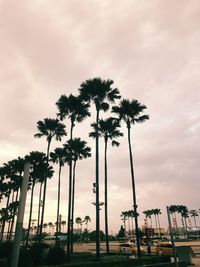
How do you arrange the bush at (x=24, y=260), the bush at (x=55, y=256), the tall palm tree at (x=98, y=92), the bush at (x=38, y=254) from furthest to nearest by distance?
the tall palm tree at (x=98, y=92) → the bush at (x=55, y=256) → the bush at (x=38, y=254) → the bush at (x=24, y=260)

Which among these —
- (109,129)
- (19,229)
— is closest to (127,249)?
(109,129)

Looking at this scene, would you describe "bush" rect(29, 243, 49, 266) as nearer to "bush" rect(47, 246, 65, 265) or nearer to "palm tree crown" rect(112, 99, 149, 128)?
"bush" rect(47, 246, 65, 265)

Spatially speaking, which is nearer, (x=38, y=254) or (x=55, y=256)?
(x=38, y=254)

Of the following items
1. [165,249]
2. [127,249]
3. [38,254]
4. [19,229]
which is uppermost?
[19,229]

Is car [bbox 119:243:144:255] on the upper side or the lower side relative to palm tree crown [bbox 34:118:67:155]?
lower

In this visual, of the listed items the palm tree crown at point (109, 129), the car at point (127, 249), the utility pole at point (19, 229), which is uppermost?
the palm tree crown at point (109, 129)

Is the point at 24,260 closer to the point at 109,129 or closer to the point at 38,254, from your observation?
the point at 38,254

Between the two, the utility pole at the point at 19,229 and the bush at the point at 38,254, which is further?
the bush at the point at 38,254

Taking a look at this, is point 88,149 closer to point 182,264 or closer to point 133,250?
point 133,250

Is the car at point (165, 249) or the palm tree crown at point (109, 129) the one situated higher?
the palm tree crown at point (109, 129)

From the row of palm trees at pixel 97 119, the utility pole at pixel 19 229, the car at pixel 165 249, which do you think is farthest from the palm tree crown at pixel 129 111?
the utility pole at pixel 19 229

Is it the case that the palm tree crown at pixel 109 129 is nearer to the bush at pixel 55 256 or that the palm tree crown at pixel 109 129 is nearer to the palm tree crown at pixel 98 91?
the palm tree crown at pixel 98 91

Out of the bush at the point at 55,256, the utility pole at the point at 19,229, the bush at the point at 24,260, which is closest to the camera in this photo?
the utility pole at the point at 19,229

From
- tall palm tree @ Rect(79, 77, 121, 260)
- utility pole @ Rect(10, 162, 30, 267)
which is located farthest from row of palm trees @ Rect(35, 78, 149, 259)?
utility pole @ Rect(10, 162, 30, 267)
